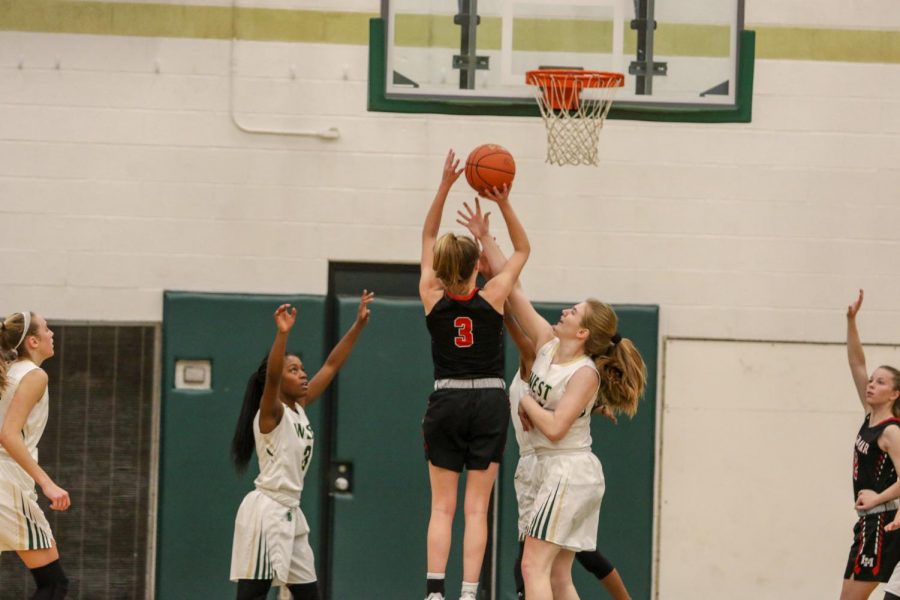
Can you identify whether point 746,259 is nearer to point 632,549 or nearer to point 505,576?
point 632,549

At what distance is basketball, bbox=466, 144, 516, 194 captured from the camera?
7098 millimetres

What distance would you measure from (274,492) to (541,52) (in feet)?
12.3

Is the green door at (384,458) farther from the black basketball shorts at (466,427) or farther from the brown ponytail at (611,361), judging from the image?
the brown ponytail at (611,361)

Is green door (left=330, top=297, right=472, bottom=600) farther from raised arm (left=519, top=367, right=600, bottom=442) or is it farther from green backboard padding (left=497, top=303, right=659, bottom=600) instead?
raised arm (left=519, top=367, right=600, bottom=442)

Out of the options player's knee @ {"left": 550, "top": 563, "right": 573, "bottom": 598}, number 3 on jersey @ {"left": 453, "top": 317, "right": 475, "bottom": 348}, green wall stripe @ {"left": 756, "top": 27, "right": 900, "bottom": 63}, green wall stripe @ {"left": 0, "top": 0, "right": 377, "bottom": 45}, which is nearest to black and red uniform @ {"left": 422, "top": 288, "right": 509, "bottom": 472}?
number 3 on jersey @ {"left": 453, "top": 317, "right": 475, "bottom": 348}

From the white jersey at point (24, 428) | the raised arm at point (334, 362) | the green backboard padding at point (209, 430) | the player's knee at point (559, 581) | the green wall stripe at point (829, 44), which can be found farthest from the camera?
the green wall stripe at point (829, 44)

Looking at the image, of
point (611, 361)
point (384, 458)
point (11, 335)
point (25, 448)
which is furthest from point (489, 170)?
point (384, 458)

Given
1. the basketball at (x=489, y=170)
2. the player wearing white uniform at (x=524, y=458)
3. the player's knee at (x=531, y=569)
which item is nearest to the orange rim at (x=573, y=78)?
the basketball at (x=489, y=170)

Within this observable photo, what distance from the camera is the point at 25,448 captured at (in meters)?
7.04

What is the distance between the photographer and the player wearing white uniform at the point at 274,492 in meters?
7.12

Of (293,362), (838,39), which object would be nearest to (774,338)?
(838,39)

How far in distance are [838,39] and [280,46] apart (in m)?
3.89

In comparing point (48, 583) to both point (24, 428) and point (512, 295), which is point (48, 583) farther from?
point (512, 295)

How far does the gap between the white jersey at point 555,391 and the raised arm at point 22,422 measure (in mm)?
2406
